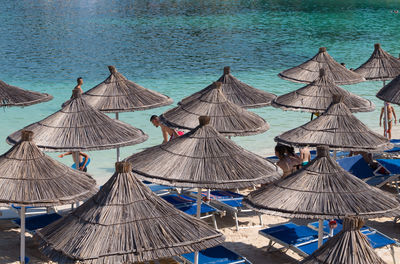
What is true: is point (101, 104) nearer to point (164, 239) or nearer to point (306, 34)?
point (164, 239)

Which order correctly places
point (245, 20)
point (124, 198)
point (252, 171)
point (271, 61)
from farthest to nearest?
point (245, 20), point (271, 61), point (252, 171), point (124, 198)

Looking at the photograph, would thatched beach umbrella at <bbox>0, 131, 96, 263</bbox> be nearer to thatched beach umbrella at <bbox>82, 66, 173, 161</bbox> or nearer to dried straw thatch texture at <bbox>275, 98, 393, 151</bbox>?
dried straw thatch texture at <bbox>275, 98, 393, 151</bbox>

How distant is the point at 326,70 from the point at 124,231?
9203 mm

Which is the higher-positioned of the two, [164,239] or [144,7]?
[144,7]

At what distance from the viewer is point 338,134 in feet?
27.8

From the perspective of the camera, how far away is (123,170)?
5125 millimetres

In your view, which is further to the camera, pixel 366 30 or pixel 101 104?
pixel 366 30

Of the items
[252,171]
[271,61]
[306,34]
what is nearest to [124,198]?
[252,171]

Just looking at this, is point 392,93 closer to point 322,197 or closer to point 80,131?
point 80,131

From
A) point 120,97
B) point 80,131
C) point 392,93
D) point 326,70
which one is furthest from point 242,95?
point 80,131

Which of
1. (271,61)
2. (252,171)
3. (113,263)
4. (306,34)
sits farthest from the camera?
(306,34)

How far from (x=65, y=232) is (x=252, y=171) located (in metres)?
2.30

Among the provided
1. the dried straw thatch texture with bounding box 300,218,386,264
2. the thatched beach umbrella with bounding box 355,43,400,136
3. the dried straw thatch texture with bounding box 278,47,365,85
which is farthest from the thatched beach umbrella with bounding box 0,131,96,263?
the thatched beach umbrella with bounding box 355,43,400,136

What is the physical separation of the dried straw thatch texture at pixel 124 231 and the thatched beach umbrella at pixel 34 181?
0.97 metres
